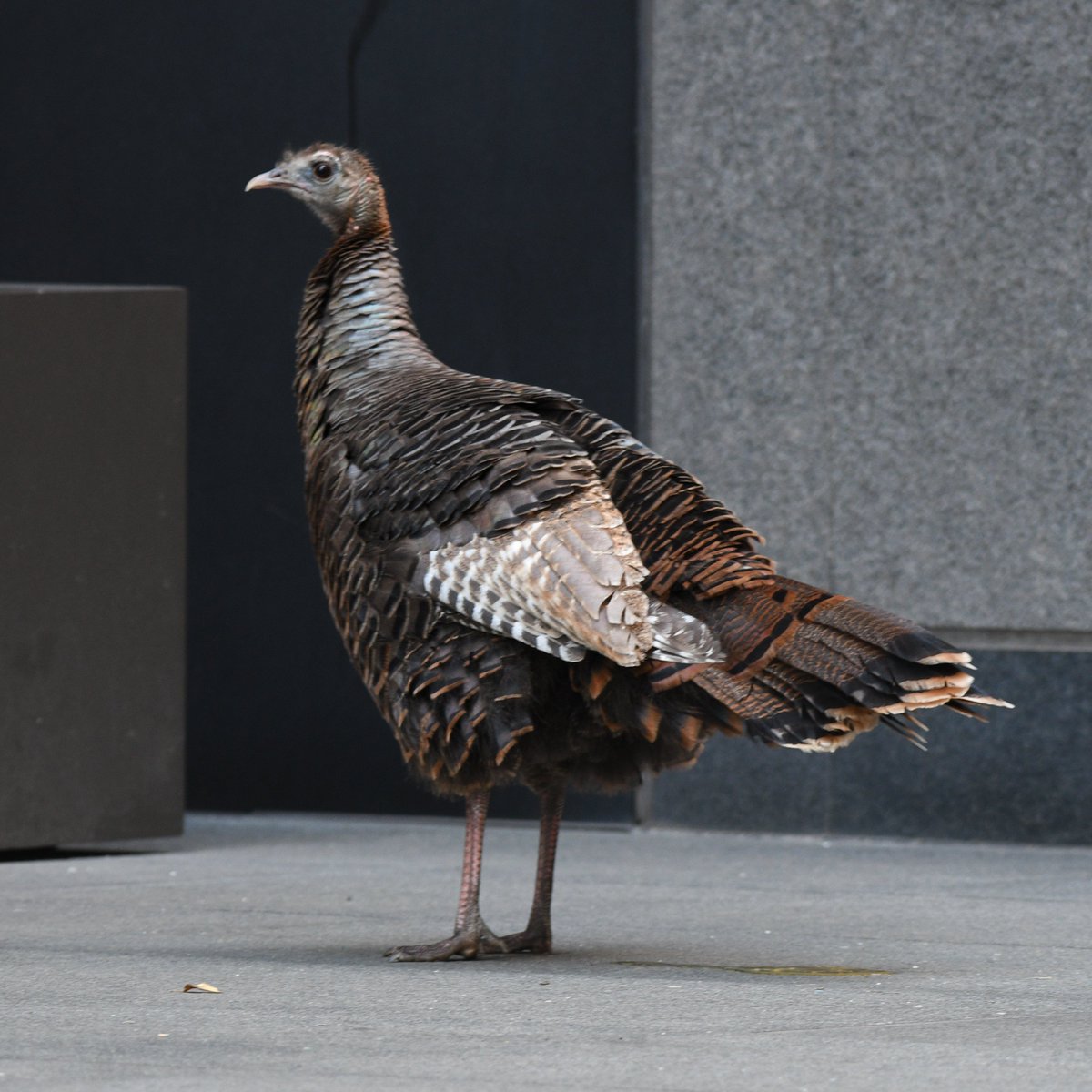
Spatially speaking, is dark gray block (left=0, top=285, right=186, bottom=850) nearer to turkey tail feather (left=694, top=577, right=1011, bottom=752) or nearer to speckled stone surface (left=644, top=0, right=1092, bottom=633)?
speckled stone surface (left=644, top=0, right=1092, bottom=633)

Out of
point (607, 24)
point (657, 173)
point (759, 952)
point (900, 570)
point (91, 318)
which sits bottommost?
point (759, 952)

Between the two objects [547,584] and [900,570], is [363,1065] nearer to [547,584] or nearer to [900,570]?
[547,584]

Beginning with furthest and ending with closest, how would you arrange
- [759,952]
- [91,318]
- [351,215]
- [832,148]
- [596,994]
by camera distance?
[832,148] < [91,318] < [351,215] < [759,952] < [596,994]

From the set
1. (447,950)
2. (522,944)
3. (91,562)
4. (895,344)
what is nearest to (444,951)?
(447,950)

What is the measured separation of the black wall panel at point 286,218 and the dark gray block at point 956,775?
1.92 ft

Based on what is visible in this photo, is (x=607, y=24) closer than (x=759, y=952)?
No

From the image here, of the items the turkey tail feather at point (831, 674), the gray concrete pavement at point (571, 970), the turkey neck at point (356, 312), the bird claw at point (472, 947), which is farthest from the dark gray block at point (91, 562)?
the turkey tail feather at point (831, 674)

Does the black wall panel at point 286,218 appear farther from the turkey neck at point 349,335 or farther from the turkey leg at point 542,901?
the turkey leg at point 542,901

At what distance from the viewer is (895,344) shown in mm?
8305

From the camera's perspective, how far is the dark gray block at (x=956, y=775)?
314 inches

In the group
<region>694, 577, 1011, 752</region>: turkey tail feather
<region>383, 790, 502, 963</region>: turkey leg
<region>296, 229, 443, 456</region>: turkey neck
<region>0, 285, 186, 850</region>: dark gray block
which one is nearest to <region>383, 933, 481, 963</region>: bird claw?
<region>383, 790, 502, 963</region>: turkey leg

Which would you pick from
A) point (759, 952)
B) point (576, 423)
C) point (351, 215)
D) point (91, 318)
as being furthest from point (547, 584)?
point (91, 318)

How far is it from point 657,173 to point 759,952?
383 centimetres

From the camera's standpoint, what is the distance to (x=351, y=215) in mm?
6379
